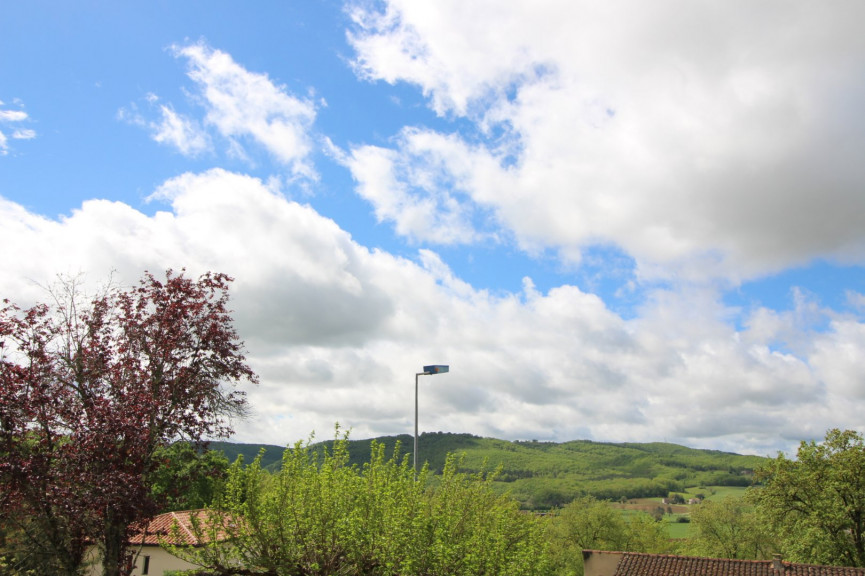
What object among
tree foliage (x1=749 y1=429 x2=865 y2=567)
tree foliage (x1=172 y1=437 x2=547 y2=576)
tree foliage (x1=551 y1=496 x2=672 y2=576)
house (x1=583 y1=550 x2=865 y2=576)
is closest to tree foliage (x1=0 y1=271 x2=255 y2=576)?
tree foliage (x1=172 y1=437 x2=547 y2=576)

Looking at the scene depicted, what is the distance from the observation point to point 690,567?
99.3 feet

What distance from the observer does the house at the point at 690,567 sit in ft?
92.5

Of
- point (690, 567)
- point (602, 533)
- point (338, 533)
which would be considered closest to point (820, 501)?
point (690, 567)

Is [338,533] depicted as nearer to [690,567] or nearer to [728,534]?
[690,567]

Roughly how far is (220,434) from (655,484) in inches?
6864

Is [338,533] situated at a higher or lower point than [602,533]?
higher

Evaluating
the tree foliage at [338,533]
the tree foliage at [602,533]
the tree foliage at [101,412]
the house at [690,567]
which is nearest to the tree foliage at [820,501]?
the house at [690,567]

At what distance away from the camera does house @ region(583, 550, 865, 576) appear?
1110 inches

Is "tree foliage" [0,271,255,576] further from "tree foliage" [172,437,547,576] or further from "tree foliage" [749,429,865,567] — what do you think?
"tree foliage" [749,429,865,567]

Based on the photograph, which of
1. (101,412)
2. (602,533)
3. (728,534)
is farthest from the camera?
(602,533)

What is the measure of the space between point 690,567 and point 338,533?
84.5 ft

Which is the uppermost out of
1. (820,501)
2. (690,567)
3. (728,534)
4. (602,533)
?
(820,501)

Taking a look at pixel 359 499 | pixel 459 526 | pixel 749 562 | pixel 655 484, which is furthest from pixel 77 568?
pixel 655 484

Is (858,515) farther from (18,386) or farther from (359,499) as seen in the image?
(18,386)
